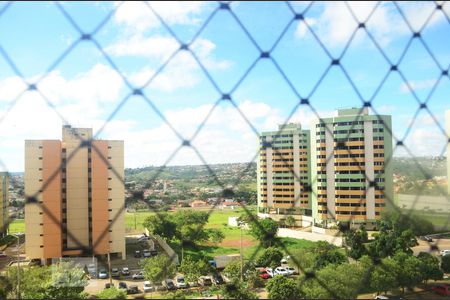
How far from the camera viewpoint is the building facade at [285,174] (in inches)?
369

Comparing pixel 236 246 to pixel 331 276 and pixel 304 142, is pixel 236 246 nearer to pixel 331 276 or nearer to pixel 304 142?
pixel 304 142

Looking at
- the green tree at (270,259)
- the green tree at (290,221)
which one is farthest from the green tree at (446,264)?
the green tree at (290,221)

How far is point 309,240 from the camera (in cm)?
830

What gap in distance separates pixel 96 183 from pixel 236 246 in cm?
531

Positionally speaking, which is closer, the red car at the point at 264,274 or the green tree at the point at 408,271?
the green tree at the point at 408,271

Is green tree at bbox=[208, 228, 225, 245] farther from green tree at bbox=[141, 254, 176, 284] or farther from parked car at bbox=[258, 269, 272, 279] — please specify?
green tree at bbox=[141, 254, 176, 284]

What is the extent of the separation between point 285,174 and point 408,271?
21.2 ft

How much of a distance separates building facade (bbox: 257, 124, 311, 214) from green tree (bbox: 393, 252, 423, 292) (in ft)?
17.0

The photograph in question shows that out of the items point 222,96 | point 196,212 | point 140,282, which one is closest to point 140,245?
point 196,212

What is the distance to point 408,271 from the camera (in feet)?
11.2

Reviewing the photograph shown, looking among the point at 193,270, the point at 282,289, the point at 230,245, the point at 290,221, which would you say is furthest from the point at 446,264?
the point at 290,221

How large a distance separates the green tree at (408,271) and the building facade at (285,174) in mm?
5190

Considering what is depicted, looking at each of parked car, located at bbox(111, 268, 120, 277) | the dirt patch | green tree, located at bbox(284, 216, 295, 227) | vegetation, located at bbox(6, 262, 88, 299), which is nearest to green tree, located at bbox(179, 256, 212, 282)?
parked car, located at bbox(111, 268, 120, 277)

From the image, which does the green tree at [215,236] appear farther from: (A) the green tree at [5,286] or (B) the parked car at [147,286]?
(A) the green tree at [5,286]
